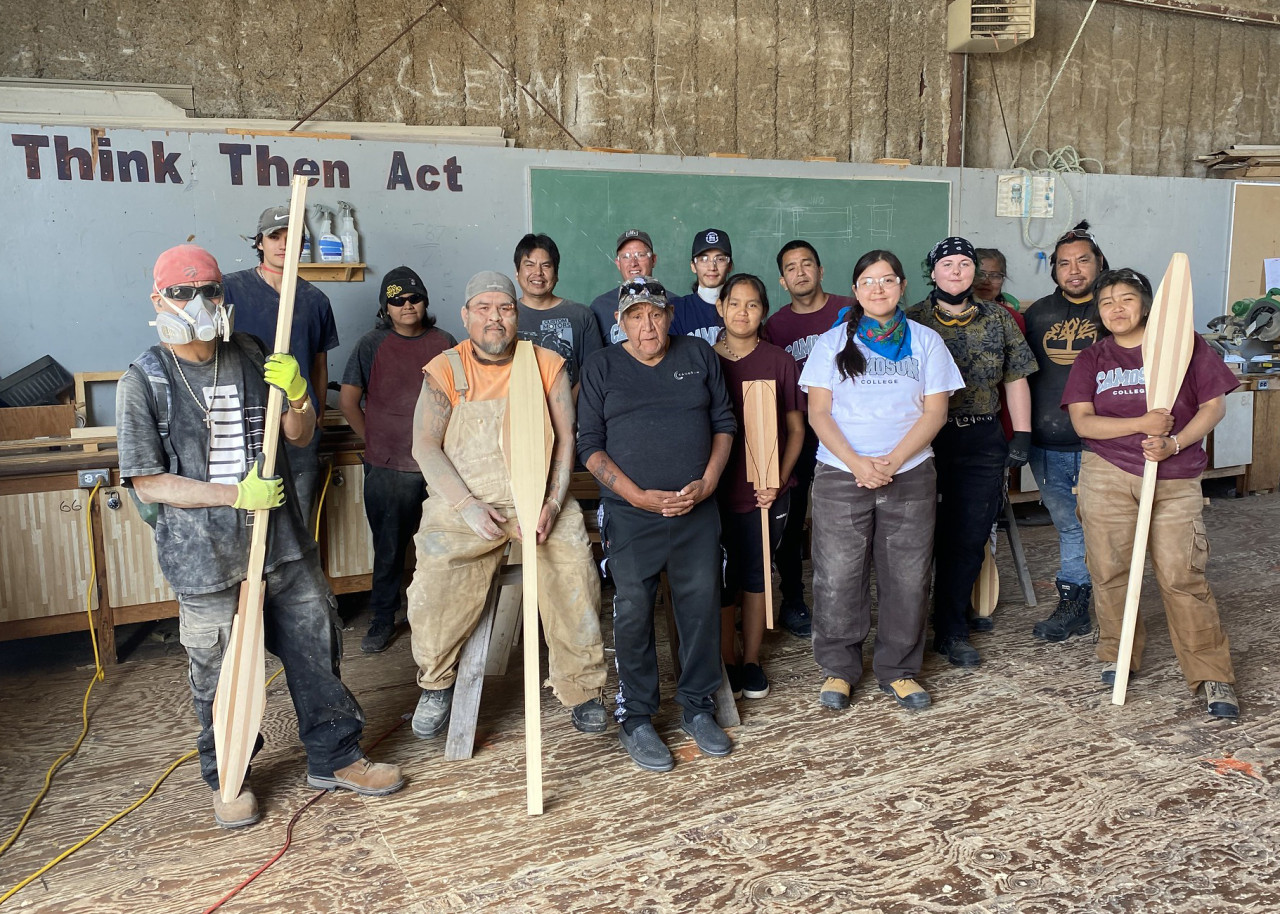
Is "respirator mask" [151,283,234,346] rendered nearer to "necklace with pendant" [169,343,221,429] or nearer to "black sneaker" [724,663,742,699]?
"necklace with pendant" [169,343,221,429]

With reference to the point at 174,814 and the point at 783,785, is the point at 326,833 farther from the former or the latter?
the point at 783,785

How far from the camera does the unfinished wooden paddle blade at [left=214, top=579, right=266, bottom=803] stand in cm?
241

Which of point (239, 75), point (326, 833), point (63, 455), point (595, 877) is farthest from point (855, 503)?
point (239, 75)

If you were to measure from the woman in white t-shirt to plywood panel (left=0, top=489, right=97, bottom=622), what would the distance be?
2.88 meters

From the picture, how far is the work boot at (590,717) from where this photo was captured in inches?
118

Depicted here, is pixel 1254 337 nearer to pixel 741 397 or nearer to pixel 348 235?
pixel 741 397

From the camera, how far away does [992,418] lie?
3.42 m

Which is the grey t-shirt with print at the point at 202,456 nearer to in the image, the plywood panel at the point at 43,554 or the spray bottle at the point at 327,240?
the plywood panel at the point at 43,554

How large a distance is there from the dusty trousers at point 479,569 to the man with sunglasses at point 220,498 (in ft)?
1.07

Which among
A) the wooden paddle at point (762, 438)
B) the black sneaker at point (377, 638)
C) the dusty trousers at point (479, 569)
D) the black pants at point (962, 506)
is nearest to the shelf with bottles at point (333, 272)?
the black sneaker at point (377, 638)

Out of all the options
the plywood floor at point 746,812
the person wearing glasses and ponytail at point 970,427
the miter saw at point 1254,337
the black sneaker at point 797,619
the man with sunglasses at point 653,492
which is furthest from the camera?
the miter saw at point 1254,337

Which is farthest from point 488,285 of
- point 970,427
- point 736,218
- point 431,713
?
point 736,218

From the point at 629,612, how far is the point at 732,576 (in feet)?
1.77

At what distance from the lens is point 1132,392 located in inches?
122
